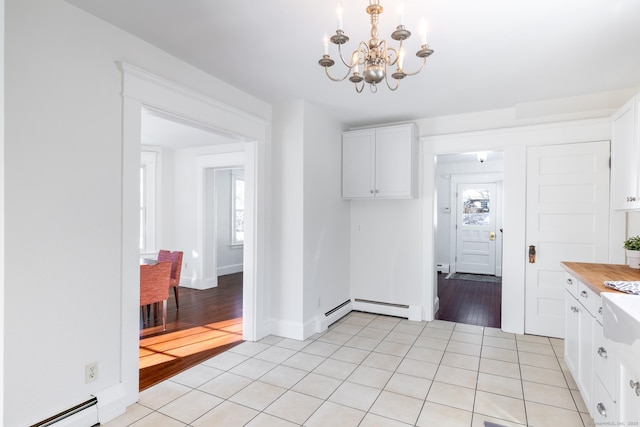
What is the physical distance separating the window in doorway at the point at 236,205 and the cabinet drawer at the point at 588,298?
650cm

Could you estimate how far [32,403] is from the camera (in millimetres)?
1895

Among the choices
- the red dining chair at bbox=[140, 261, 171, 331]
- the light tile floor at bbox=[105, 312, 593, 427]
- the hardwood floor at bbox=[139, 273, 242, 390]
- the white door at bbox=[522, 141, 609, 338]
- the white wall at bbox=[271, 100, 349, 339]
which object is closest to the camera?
the light tile floor at bbox=[105, 312, 593, 427]

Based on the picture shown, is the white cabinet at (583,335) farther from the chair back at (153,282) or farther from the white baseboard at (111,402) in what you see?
the chair back at (153,282)

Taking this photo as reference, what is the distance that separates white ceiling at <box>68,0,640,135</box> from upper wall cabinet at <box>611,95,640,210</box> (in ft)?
1.36

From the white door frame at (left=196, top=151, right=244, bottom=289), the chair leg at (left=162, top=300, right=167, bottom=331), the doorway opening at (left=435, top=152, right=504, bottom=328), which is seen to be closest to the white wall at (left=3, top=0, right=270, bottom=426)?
the chair leg at (left=162, top=300, right=167, bottom=331)

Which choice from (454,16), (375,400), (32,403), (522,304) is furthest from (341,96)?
(32,403)

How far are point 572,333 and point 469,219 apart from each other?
520cm

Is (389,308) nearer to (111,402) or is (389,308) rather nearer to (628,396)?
(628,396)

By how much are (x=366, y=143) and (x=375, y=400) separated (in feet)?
9.46

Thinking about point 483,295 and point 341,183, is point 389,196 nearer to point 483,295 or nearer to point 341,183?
point 341,183

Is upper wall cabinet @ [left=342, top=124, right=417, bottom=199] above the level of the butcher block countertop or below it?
above

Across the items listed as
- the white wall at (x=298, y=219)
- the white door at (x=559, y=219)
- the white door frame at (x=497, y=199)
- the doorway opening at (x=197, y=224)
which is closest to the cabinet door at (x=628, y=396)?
the white door at (x=559, y=219)

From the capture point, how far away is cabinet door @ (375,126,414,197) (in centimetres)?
413

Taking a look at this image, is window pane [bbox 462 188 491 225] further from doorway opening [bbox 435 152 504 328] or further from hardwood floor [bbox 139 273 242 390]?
hardwood floor [bbox 139 273 242 390]
